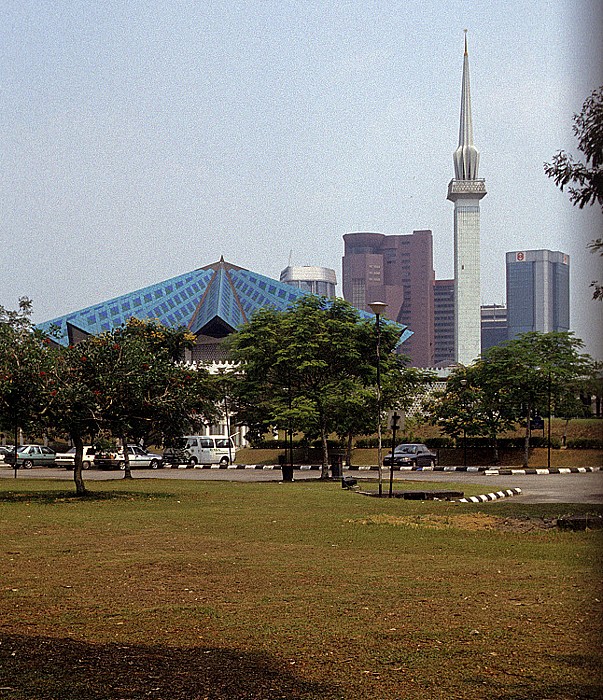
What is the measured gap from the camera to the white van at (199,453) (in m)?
39.5

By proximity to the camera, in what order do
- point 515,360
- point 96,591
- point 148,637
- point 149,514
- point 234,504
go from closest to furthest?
point 148,637, point 96,591, point 149,514, point 234,504, point 515,360

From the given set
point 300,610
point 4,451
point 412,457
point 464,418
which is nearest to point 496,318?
point 300,610

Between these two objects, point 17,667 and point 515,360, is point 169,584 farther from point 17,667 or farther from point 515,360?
point 515,360

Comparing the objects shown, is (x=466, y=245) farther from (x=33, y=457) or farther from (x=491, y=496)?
(x=491, y=496)

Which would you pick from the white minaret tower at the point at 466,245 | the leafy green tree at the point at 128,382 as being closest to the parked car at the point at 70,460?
the leafy green tree at the point at 128,382

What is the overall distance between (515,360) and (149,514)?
71.5 ft

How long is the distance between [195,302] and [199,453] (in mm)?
34369

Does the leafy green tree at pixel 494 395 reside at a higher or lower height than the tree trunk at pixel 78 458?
higher

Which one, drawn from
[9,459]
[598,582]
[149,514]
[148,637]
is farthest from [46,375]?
[9,459]

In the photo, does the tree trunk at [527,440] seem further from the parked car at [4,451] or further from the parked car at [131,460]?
the parked car at [4,451]

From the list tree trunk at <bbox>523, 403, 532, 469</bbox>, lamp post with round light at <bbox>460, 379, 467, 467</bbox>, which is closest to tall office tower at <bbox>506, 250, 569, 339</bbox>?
tree trunk at <bbox>523, 403, 532, 469</bbox>

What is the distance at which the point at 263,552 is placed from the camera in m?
9.57

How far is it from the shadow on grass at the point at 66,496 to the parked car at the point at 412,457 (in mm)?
16266

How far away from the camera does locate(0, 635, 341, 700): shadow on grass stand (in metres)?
4.30
